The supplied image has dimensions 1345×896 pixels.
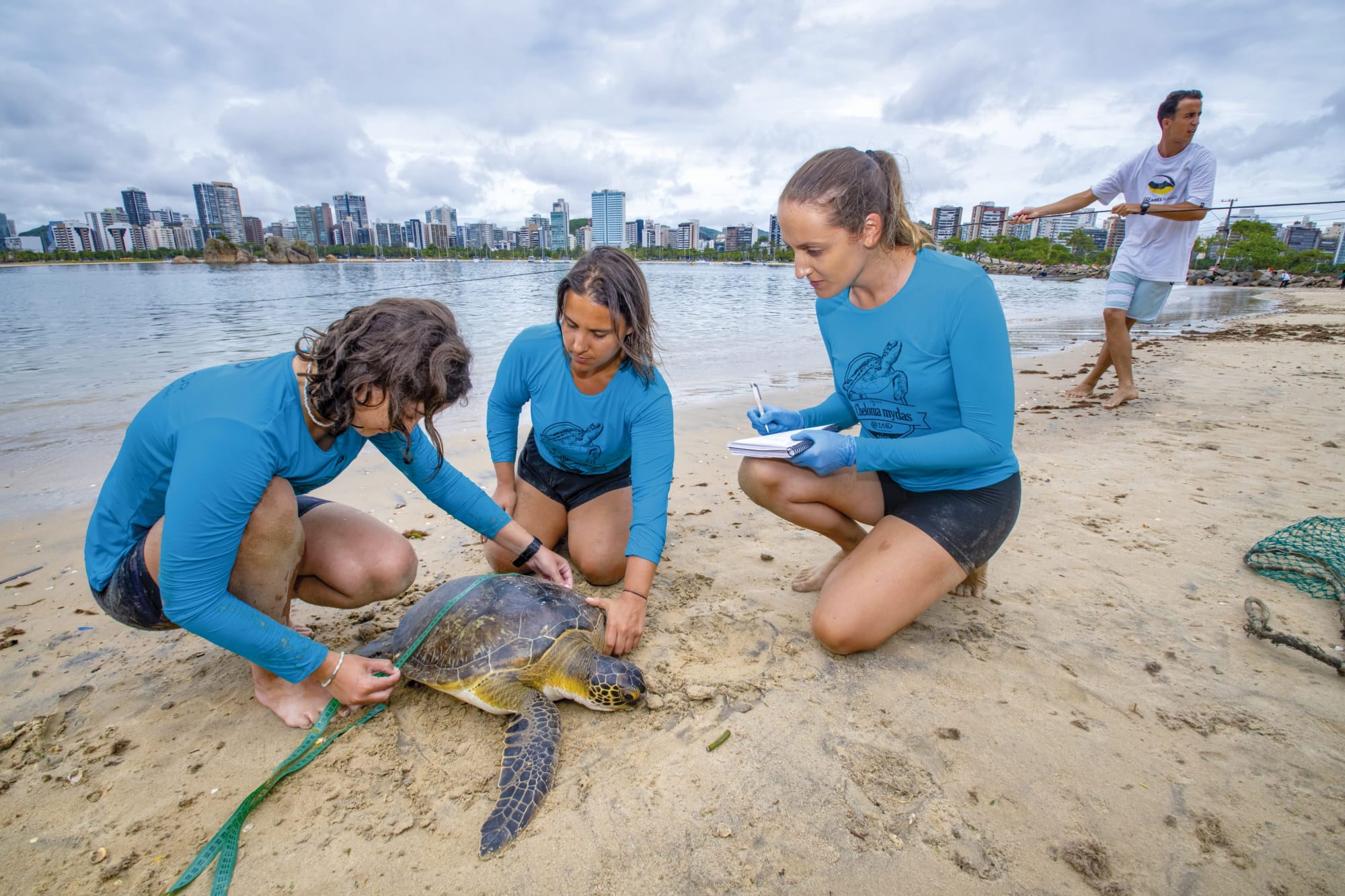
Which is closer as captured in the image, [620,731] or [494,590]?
[620,731]

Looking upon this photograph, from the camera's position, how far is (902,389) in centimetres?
240

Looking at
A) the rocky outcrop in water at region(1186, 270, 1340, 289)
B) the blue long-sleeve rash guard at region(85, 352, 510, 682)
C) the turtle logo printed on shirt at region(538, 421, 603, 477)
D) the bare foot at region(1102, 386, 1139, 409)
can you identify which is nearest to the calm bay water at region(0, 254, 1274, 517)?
the blue long-sleeve rash guard at region(85, 352, 510, 682)

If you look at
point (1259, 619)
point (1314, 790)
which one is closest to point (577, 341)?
point (1314, 790)

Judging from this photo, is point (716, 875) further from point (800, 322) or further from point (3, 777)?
point (800, 322)

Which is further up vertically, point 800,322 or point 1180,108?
point 1180,108

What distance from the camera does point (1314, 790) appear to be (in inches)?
64.1

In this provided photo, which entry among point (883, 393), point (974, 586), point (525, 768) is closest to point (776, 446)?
point (883, 393)

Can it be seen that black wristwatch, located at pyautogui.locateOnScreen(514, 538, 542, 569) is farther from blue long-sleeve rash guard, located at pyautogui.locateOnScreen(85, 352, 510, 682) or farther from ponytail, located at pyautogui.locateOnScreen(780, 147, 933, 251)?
ponytail, located at pyautogui.locateOnScreen(780, 147, 933, 251)

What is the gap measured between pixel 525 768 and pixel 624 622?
62 centimetres

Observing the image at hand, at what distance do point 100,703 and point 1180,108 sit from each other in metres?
7.50

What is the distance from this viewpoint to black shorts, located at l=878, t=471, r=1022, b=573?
230 cm

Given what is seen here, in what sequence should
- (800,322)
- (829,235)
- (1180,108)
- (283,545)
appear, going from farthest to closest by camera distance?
(800,322) < (1180,108) < (829,235) < (283,545)

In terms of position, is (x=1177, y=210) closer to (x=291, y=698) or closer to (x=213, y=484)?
(x=213, y=484)

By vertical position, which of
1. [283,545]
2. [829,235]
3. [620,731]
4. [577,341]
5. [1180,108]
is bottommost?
[620,731]
